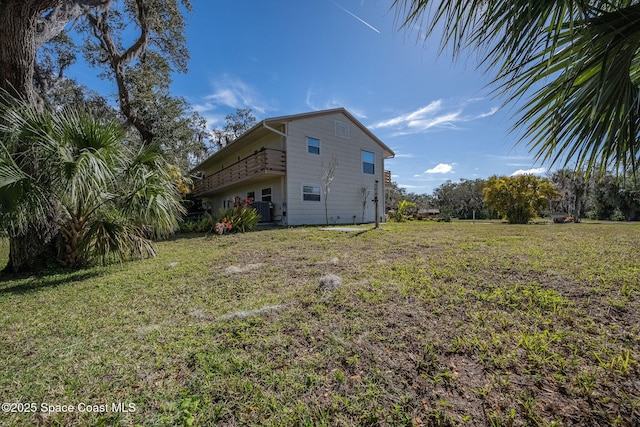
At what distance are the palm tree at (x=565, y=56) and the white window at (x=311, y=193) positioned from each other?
11642 mm

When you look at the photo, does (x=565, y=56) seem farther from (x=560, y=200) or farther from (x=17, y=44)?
(x=560, y=200)

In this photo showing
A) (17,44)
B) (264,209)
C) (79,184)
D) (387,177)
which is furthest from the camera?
(387,177)

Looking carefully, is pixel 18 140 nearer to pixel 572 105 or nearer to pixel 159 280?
pixel 159 280

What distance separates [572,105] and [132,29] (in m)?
18.2

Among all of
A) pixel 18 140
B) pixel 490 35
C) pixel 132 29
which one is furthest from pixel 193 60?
pixel 490 35

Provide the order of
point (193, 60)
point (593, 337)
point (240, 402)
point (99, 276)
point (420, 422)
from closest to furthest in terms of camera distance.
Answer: point (420, 422), point (240, 402), point (593, 337), point (99, 276), point (193, 60)

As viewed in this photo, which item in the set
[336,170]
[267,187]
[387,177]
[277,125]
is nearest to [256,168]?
[267,187]

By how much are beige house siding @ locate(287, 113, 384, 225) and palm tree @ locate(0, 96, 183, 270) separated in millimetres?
7985

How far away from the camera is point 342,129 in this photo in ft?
50.0

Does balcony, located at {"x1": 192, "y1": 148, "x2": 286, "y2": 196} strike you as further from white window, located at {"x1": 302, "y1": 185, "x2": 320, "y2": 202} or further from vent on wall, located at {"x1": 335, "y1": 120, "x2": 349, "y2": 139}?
vent on wall, located at {"x1": 335, "y1": 120, "x2": 349, "y2": 139}

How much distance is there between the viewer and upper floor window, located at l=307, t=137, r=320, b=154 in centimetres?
1380

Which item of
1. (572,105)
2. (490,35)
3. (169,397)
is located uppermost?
(490,35)

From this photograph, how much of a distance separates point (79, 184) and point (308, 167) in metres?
10.4

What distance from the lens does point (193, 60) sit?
48.6ft
